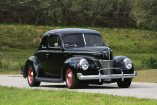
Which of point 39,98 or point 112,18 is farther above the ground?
point 39,98

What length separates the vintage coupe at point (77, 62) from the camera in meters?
15.7

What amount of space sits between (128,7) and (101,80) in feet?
325

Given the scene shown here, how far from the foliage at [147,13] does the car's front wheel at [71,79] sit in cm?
2693

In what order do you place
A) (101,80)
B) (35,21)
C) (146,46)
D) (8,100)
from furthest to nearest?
(35,21)
(146,46)
(101,80)
(8,100)

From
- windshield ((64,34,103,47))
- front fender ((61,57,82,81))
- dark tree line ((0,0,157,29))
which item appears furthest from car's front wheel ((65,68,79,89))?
dark tree line ((0,0,157,29))

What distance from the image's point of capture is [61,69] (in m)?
16.4

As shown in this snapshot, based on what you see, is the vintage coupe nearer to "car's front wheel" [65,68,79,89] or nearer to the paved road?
"car's front wheel" [65,68,79,89]

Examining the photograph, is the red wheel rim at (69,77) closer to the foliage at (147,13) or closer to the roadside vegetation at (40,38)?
the foliage at (147,13)

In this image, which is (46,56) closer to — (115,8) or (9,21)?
(9,21)

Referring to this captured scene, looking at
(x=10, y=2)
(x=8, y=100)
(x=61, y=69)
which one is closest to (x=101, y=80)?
(x=61, y=69)

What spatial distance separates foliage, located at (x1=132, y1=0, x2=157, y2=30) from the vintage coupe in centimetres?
2505

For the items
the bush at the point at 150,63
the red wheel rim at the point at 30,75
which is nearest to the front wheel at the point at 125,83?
the red wheel rim at the point at 30,75

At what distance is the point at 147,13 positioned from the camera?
42281mm

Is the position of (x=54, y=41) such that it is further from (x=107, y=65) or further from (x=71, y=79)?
(x=107, y=65)
